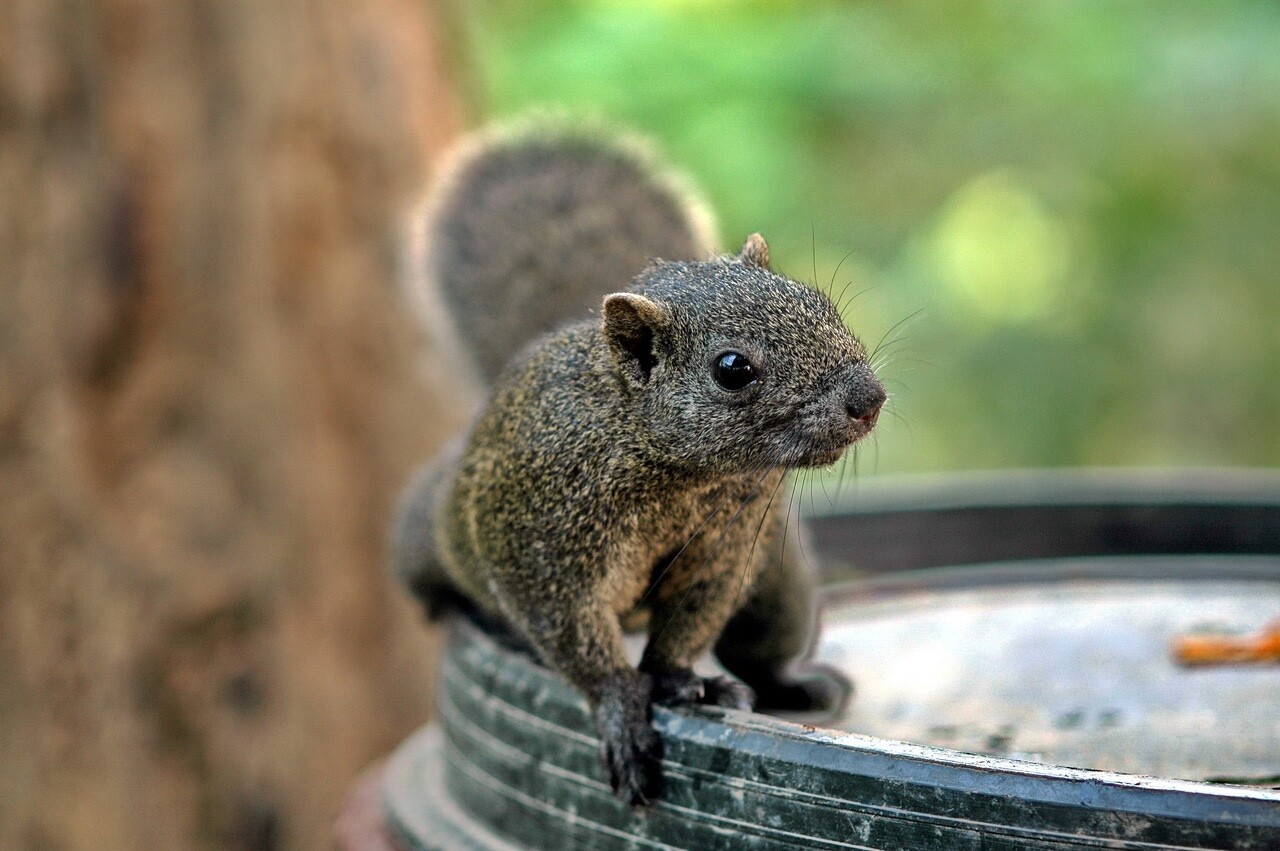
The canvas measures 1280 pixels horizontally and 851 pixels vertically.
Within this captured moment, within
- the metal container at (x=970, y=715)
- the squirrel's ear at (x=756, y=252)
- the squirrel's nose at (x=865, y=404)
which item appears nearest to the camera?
the metal container at (x=970, y=715)

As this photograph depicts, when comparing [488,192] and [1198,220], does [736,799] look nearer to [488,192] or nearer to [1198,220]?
[488,192]

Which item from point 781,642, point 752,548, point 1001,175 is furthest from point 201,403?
point 1001,175

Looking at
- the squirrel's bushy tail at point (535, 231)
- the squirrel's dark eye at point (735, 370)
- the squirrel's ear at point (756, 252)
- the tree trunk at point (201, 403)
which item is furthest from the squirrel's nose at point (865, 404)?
the tree trunk at point (201, 403)

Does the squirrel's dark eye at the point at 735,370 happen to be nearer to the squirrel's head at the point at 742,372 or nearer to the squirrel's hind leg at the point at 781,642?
the squirrel's head at the point at 742,372

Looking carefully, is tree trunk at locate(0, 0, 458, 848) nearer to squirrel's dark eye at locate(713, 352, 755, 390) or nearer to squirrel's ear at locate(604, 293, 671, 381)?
squirrel's ear at locate(604, 293, 671, 381)

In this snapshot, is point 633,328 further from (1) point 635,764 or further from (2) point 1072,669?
(2) point 1072,669

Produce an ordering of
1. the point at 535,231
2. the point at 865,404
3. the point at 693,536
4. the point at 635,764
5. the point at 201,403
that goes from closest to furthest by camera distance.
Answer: the point at 635,764 < the point at 865,404 < the point at 693,536 < the point at 535,231 < the point at 201,403

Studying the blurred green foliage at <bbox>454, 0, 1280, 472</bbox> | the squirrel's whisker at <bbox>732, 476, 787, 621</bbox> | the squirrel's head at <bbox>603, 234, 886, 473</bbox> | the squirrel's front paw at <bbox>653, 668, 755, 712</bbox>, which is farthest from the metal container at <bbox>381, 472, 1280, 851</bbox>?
the blurred green foliage at <bbox>454, 0, 1280, 472</bbox>
